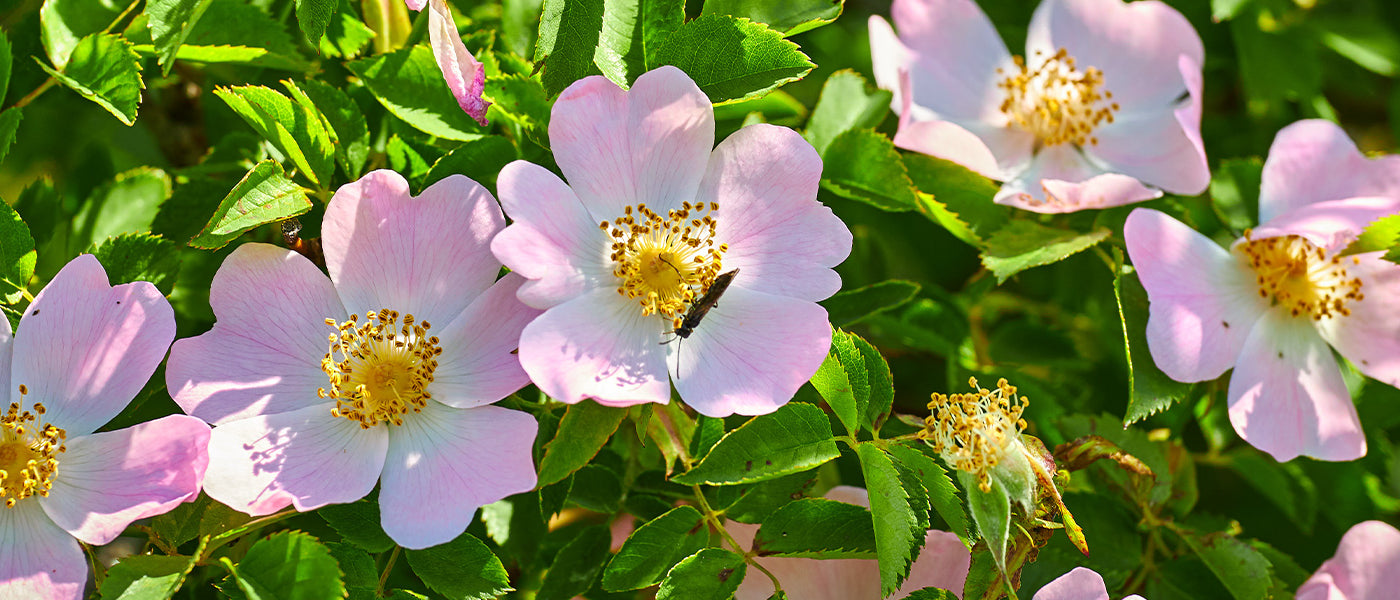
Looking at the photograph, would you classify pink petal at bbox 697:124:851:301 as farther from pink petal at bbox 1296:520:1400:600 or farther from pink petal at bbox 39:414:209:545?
pink petal at bbox 1296:520:1400:600

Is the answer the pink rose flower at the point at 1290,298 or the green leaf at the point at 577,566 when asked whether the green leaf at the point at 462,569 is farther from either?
the pink rose flower at the point at 1290,298

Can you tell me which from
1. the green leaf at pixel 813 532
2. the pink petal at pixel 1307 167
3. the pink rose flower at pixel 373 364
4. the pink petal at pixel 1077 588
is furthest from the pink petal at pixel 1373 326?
the pink rose flower at pixel 373 364

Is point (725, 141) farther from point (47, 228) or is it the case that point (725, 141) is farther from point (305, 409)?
point (47, 228)

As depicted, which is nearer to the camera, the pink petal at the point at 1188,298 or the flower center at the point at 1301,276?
the pink petal at the point at 1188,298

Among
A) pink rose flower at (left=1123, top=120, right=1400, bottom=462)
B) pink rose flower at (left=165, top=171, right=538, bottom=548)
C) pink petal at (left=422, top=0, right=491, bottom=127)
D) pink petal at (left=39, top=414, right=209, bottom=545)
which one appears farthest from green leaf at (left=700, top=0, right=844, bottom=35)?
pink petal at (left=39, top=414, right=209, bottom=545)

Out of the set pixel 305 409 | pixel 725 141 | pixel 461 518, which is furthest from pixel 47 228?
pixel 725 141

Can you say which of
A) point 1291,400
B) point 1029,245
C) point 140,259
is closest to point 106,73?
point 140,259

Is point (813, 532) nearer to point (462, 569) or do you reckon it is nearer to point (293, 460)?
point (462, 569)

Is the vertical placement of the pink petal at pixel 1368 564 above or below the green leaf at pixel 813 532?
below
